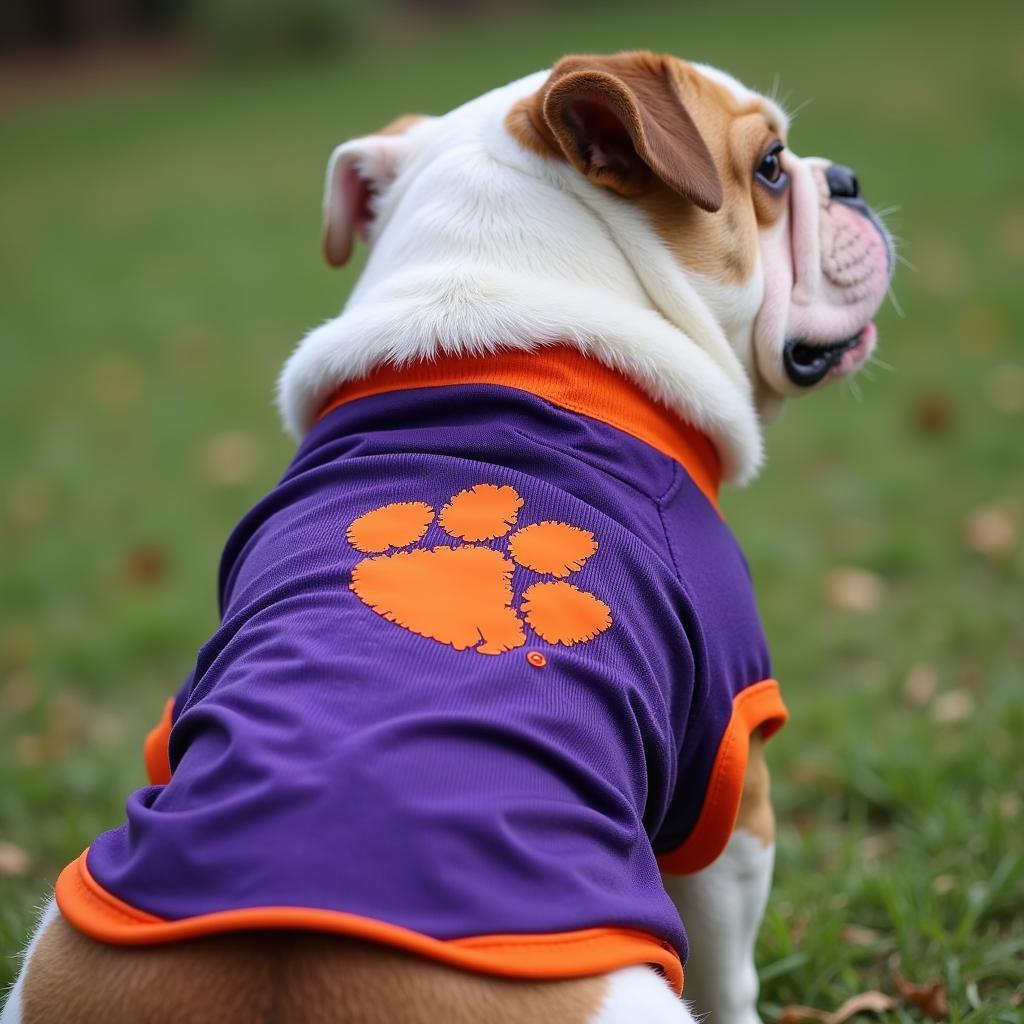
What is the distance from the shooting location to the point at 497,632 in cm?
177

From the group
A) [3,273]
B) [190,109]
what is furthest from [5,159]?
[3,273]

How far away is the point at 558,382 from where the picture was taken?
7.07 feet

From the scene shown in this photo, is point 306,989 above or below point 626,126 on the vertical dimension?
below

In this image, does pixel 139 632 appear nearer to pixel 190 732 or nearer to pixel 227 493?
pixel 227 493

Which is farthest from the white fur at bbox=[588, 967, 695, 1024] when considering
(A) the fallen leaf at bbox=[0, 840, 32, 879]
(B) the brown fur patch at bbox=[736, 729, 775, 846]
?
(A) the fallen leaf at bbox=[0, 840, 32, 879]

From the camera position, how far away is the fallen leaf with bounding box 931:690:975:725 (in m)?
3.63

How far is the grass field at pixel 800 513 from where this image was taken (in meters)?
3.06

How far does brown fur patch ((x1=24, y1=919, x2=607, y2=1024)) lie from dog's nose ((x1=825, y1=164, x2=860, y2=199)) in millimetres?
1952

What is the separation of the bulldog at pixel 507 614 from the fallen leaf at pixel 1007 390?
2.90 m

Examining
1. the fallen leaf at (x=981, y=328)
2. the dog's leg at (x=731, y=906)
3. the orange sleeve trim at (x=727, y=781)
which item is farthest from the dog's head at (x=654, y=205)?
the fallen leaf at (x=981, y=328)

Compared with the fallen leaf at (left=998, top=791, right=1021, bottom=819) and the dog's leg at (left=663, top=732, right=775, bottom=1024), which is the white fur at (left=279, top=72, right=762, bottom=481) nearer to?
the dog's leg at (left=663, top=732, right=775, bottom=1024)

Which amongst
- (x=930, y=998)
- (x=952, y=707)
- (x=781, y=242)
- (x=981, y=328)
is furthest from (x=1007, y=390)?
(x=930, y=998)

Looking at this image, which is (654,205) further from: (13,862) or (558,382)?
(13,862)

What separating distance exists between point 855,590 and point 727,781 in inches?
95.2
